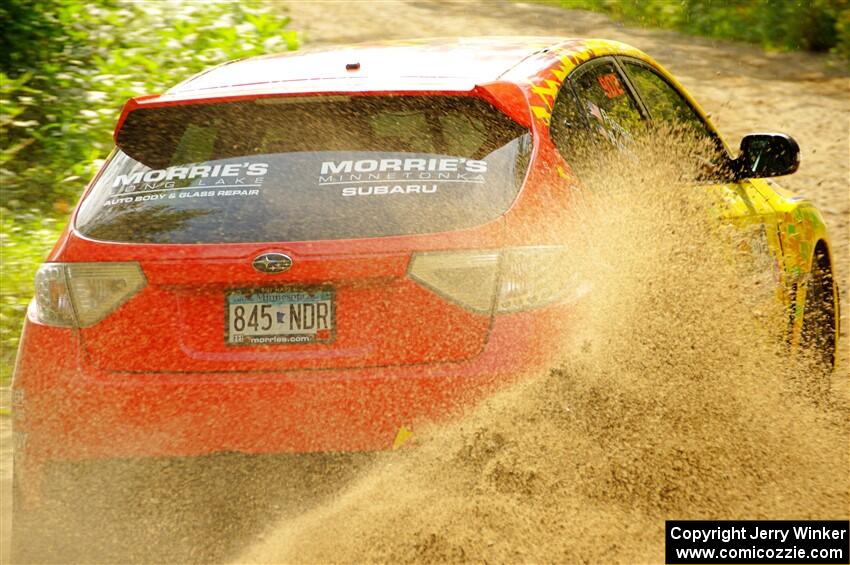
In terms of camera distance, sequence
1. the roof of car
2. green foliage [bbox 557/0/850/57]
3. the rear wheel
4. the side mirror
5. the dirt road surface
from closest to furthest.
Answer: the roof of car, the side mirror, the rear wheel, the dirt road surface, green foliage [bbox 557/0/850/57]

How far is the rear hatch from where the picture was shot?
11.8 ft

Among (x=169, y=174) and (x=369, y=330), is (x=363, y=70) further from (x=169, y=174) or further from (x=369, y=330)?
(x=369, y=330)

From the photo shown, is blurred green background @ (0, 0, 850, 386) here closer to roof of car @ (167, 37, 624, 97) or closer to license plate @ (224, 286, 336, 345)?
roof of car @ (167, 37, 624, 97)

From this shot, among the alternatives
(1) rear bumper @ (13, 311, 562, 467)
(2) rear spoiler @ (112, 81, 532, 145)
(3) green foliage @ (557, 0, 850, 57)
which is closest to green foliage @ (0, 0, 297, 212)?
(2) rear spoiler @ (112, 81, 532, 145)

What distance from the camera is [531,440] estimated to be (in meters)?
3.55

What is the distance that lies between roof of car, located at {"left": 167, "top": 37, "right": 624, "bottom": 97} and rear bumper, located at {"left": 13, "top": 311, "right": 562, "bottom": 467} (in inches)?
32.9

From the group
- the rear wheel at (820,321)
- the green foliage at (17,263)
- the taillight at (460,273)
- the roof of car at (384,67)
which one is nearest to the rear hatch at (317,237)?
the taillight at (460,273)

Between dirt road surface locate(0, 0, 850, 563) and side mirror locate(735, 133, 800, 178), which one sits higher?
side mirror locate(735, 133, 800, 178)

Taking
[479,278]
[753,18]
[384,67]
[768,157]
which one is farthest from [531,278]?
[753,18]

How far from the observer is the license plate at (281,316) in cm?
363

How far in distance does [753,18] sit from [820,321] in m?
14.4

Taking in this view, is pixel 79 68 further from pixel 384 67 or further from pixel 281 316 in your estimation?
pixel 281 316

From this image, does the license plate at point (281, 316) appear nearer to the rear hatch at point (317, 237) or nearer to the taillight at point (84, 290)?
the rear hatch at point (317, 237)

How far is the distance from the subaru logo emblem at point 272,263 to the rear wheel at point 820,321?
271 cm
